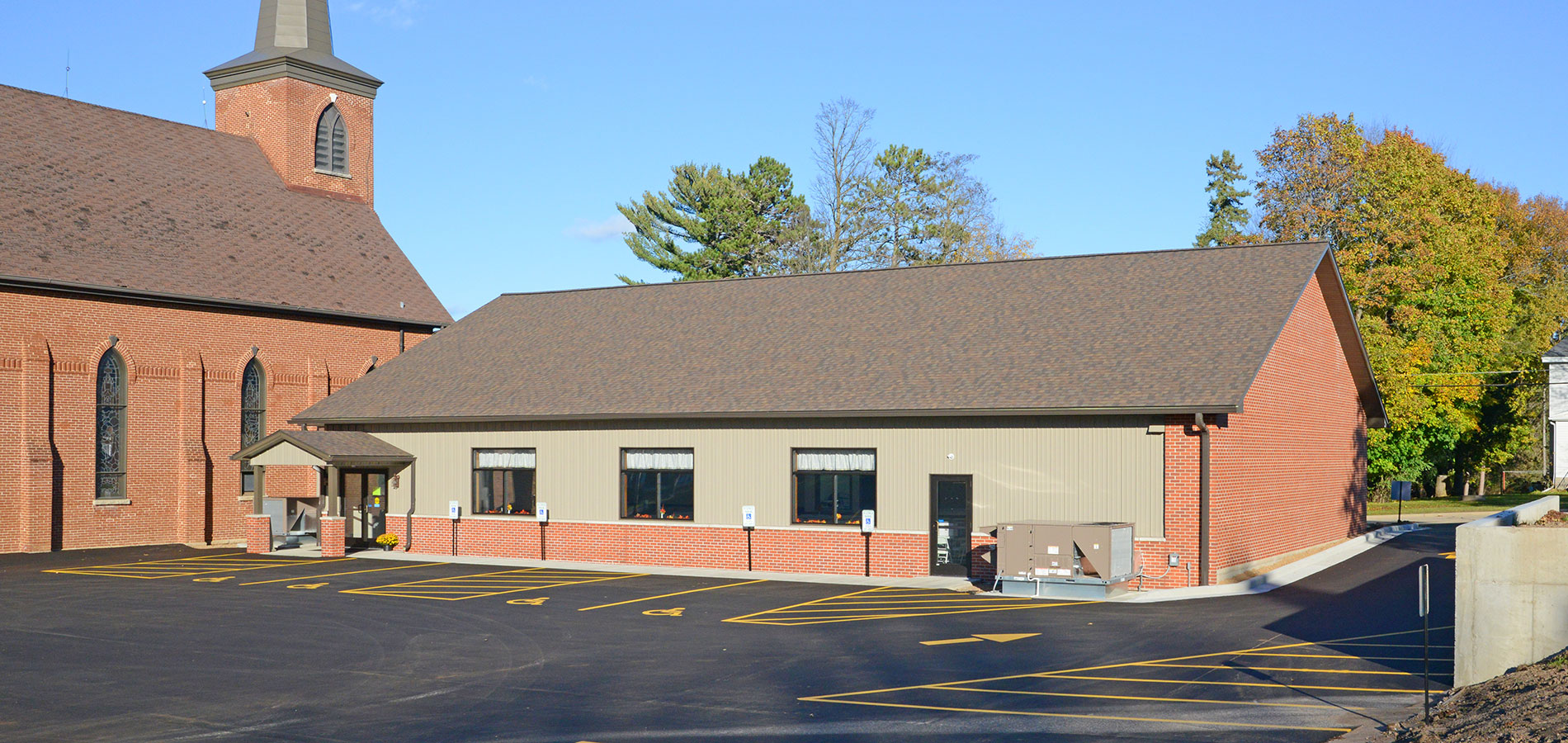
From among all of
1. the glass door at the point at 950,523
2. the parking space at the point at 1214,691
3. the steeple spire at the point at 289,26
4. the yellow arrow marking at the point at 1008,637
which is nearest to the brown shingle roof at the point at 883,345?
the glass door at the point at 950,523

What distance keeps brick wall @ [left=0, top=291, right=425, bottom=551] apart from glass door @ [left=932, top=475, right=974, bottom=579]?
21.5 meters

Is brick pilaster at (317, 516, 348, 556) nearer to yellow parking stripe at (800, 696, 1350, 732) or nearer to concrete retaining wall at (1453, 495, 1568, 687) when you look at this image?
yellow parking stripe at (800, 696, 1350, 732)

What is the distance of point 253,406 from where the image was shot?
128 ft

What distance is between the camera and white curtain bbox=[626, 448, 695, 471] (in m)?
29.5

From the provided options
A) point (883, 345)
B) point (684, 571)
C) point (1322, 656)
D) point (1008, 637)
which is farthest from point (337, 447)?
point (1322, 656)

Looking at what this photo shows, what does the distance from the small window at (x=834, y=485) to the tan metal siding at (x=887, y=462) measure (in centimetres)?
21

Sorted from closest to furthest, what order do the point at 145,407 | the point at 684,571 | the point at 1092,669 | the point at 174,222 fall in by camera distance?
1. the point at 1092,669
2. the point at 684,571
3. the point at 145,407
4. the point at 174,222

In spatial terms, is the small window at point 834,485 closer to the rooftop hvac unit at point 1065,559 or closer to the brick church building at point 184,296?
the rooftop hvac unit at point 1065,559

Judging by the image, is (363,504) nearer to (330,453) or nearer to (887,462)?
(330,453)

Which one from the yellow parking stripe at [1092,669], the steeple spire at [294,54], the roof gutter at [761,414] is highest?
the steeple spire at [294,54]

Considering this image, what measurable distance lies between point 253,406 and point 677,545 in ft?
54.5

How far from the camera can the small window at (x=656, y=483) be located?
29453 mm

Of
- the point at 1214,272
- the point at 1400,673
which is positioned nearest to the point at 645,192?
the point at 1214,272

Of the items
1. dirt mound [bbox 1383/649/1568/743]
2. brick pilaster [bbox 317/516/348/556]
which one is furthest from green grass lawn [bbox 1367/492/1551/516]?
dirt mound [bbox 1383/649/1568/743]
